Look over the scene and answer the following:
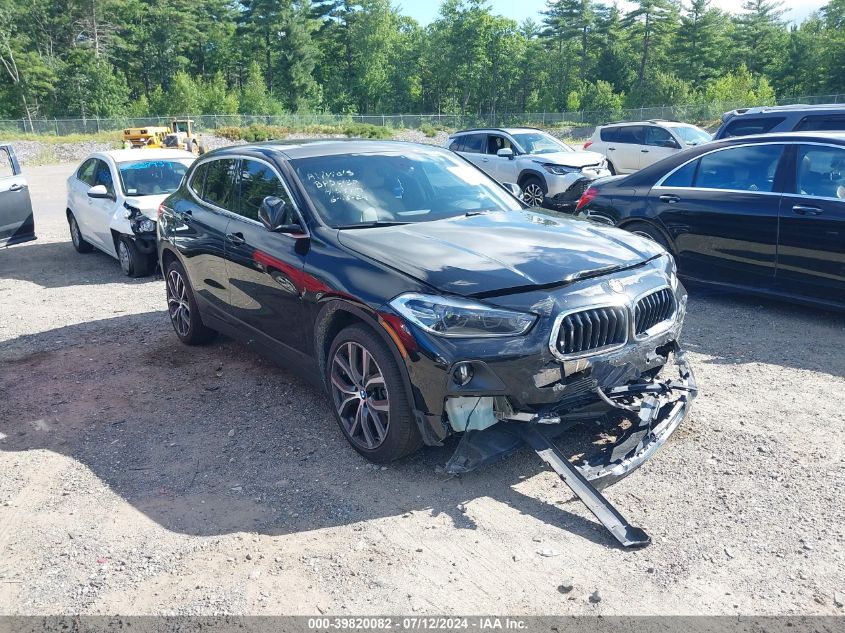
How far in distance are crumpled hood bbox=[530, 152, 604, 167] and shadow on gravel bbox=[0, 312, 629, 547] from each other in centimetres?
895

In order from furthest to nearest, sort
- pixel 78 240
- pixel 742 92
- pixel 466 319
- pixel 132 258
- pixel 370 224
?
pixel 742 92
pixel 78 240
pixel 132 258
pixel 370 224
pixel 466 319

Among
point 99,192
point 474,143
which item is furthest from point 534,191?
point 99,192

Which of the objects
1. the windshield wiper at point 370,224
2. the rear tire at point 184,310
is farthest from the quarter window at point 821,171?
the rear tire at point 184,310

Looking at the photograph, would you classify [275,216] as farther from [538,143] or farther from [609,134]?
[609,134]

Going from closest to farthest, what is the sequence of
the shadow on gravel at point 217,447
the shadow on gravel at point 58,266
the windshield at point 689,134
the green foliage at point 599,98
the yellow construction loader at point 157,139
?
the shadow on gravel at point 217,447
the shadow on gravel at point 58,266
the windshield at point 689,134
the yellow construction loader at point 157,139
the green foliage at point 599,98

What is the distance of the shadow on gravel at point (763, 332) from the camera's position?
5645 mm

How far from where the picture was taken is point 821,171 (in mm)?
6418

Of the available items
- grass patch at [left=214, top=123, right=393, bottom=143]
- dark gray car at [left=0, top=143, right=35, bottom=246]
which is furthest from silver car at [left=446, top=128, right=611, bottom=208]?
grass patch at [left=214, top=123, right=393, bottom=143]

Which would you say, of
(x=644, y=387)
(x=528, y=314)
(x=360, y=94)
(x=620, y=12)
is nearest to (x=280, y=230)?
(x=528, y=314)

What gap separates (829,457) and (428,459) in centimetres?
232

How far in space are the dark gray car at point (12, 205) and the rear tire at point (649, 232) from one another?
8697mm

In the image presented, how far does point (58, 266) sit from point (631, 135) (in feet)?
43.5

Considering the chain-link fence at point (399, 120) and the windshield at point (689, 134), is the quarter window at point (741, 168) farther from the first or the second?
the chain-link fence at point (399, 120)

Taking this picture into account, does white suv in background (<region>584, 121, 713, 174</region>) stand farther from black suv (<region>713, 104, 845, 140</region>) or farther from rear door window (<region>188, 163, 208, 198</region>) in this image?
rear door window (<region>188, 163, 208, 198</region>)
